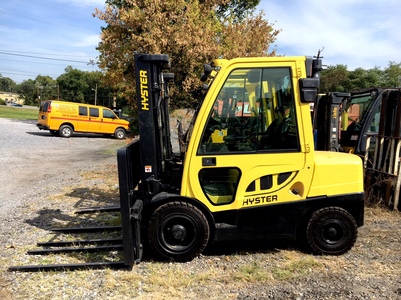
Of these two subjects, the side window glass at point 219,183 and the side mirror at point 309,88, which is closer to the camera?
the side mirror at point 309,88

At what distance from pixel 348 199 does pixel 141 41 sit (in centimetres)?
1204

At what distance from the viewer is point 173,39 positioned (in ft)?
47.0

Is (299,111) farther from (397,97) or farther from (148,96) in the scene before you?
(397,97)

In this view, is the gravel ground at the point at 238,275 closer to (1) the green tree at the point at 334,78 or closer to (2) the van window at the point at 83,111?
(2) the van window at the point at 83,111

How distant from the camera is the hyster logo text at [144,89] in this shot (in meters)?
4.03

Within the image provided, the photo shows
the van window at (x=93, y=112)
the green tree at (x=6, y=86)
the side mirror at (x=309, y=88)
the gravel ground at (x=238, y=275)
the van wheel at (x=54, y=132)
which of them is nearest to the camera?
the gravel ground at (x=238, y=275)

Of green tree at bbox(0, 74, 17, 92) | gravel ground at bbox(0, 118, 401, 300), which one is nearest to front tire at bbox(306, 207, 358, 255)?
gravel ground at bbox(0, 118, 401, 300)

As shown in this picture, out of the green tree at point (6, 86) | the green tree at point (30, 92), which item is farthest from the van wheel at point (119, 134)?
the green tree at point (6, 86)

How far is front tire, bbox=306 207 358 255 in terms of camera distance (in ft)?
13.8

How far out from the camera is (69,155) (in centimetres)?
1398

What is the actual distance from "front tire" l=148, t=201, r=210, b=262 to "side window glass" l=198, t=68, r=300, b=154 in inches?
29.5

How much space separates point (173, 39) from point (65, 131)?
9917 millimetres

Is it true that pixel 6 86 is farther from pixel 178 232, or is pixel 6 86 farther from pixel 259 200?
pixel 259 200

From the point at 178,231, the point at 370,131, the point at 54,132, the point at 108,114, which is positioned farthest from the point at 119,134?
the point at 178,231
